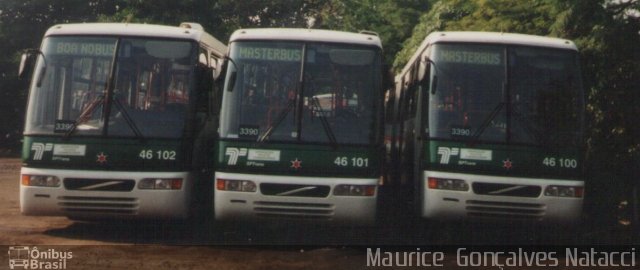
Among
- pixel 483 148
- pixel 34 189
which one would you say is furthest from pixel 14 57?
pixel 483 148

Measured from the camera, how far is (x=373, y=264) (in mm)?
9727

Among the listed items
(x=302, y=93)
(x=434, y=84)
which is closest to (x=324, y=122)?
(x=302, y=93)

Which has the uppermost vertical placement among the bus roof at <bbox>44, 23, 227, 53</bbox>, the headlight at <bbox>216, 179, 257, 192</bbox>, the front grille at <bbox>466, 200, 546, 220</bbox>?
the bus roof at <bbox>44, 23, 227, 53</bbox>

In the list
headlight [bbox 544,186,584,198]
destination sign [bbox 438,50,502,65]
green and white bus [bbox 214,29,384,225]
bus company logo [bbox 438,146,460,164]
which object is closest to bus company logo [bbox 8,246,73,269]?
green and white bus [bbox 214,29,384,225]

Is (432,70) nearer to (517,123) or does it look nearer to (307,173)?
(517,123)

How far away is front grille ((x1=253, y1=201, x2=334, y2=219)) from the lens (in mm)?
10836

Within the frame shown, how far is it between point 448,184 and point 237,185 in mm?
2901

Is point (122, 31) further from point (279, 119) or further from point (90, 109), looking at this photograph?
point (279, 119)

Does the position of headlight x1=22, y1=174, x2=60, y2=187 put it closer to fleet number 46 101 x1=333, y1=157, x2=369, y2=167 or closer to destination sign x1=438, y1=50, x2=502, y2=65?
fleet number 46 101 x1=333, y1=157, x2=369, y2=167

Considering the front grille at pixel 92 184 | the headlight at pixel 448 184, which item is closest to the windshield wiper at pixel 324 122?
the headlight at pixel 448 184

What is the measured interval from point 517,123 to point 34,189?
6651 millimetres

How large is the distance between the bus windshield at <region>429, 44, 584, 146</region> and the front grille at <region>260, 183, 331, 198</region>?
1762 millimetres

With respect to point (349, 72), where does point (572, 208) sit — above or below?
below

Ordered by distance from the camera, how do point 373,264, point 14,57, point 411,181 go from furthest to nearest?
point 14,57 → point 411,181 → point 373,264
